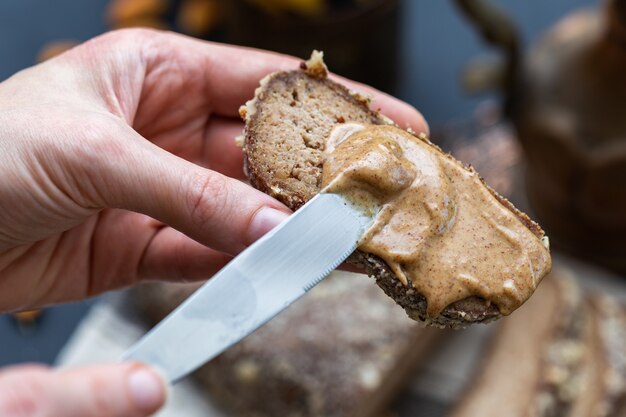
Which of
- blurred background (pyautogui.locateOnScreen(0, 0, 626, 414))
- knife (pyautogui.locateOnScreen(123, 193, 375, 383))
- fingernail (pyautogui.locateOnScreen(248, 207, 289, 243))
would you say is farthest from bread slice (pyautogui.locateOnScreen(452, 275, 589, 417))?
fingernail (pyautogui.locateOnScreen(248, 207, 289, 243))

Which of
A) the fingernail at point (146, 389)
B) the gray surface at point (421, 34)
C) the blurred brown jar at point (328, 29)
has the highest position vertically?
the fingernail at point (146, 389)

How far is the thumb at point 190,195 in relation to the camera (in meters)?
1.78

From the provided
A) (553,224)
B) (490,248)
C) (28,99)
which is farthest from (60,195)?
(553,224)

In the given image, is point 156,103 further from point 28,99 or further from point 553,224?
point 553,224

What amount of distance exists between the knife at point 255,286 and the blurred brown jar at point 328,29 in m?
2.12

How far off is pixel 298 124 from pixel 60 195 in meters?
0.67

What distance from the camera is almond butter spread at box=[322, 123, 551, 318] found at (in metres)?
1.83

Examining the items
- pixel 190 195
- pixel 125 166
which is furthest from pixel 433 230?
pixel 125 166

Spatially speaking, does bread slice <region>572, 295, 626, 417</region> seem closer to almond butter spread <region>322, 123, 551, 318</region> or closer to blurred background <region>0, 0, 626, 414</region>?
blurred background <region>0, 0, 626, 414</region>

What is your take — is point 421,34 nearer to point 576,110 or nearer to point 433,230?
point 576,110

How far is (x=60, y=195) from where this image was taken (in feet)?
6.43

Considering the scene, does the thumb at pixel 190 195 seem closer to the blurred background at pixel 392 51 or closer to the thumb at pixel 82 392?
the thumb at pixel 82 392

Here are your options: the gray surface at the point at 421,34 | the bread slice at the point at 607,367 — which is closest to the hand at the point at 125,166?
the bread slice at the point at 607,367

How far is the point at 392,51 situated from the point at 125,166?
265 cm
